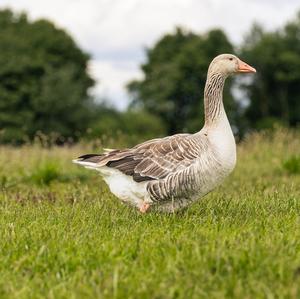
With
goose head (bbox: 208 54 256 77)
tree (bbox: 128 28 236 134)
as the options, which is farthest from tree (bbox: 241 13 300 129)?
goose head (bbox: 208 54 256 77)

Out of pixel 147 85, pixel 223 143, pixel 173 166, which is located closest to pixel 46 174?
pixel 173 166

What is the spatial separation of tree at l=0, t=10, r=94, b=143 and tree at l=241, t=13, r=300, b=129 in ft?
62.7

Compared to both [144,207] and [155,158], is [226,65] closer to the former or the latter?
[155,158]

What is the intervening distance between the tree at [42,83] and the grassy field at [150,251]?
157 feet

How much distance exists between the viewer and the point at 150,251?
18.2 feet

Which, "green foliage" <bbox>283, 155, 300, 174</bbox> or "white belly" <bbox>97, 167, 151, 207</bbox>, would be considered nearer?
"white belly" <bbox>97, 167, 151, 207</bbox>

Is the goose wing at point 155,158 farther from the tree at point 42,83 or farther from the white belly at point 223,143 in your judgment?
the tree at point 42,83

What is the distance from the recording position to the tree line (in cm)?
6097

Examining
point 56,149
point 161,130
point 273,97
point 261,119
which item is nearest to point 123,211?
point 56,149

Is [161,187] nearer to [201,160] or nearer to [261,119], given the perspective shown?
[201,160]

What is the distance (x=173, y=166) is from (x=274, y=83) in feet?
236

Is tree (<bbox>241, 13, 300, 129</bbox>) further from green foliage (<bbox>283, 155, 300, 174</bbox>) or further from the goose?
the goose

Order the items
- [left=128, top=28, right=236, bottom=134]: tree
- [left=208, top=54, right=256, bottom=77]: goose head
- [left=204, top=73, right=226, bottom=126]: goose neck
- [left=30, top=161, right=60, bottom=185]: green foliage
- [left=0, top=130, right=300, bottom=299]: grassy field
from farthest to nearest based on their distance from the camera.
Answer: [left=128, top=28, right=236, bottom=134]: tree
[left=30, top=161, right=60, bottom=185]: green foliage
[left=208, top=54, right=256, bottom=77]: goose head
[left=204, top=73, right=226, bottom=126]: goose neck
[left=0, top=130, right=300, bottom=299]: grassy field

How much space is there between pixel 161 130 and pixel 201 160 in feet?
193
